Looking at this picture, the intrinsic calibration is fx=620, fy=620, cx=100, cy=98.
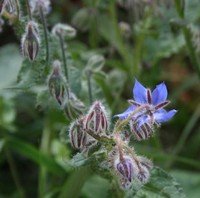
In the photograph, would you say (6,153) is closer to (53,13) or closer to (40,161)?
(40,161)

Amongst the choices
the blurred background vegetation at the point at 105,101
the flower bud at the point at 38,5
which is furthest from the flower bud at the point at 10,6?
the blurred background vegetation at the point at 105,101

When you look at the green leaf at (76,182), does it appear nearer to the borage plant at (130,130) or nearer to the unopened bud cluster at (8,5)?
the borage plant at (130,130)

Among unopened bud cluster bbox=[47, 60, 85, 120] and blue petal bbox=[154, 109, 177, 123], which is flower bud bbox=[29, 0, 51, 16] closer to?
unopened bud cluster bbox=[47, 60, 85, 120]

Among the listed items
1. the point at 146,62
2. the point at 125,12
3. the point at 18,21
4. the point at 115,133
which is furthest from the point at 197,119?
the point at 115,133

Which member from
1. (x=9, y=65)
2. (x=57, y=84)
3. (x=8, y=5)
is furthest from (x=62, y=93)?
(x=9, y=65)

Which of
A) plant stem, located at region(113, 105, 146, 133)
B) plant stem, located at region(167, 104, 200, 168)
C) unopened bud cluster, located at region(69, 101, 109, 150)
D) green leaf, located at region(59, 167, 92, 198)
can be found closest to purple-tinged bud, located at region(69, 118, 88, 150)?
unopened bud cluster, located at region(69, 101, 109, 150)

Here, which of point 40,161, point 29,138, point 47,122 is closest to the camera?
point 40,161
